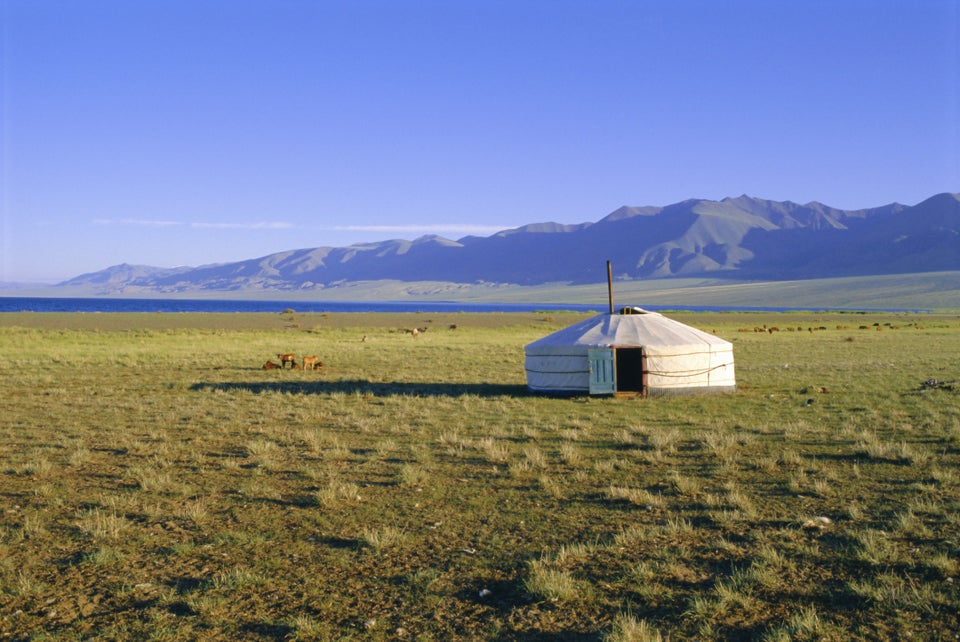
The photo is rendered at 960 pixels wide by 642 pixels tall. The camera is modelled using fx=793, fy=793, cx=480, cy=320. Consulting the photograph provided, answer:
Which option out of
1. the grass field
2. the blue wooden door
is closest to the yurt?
the blue wooden door

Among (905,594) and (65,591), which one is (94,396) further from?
(905,594)

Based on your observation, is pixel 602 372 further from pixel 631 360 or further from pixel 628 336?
pixel 631 360

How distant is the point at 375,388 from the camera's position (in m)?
18.9

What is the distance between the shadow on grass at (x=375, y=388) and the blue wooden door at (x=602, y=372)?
1.65m

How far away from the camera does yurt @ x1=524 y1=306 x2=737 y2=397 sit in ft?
54.9

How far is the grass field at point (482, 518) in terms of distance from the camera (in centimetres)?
523

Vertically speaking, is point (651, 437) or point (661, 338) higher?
point (661, 338)

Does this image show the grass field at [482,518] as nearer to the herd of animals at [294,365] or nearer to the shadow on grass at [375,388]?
the shadow on grass at [375,388]

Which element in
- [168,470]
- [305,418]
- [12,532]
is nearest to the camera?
[12,532]

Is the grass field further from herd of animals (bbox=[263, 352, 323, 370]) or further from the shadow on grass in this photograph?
herd of animals (bbox=[263, 352, 323, 370])

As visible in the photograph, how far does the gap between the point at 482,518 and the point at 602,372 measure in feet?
31.3

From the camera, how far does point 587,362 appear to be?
55.6 feet

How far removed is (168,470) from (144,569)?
3.65 m

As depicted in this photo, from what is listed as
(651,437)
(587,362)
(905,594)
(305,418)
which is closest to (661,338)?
(587,362)
